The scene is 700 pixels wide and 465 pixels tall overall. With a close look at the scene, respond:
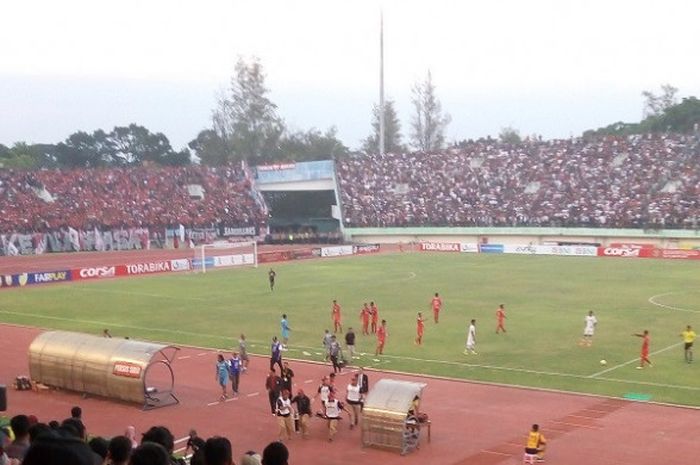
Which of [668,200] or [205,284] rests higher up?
[668,200]

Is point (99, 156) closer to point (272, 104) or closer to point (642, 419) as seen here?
point (272, 104)

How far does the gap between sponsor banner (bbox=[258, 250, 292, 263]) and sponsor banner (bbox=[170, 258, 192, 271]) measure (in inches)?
309

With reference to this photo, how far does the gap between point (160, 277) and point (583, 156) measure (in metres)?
56.2

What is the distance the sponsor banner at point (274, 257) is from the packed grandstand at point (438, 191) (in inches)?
750

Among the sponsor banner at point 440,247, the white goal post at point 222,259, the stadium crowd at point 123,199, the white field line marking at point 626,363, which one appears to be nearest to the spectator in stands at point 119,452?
the white field line marking at point 626,363

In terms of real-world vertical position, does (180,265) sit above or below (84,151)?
below

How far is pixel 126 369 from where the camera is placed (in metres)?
24.7

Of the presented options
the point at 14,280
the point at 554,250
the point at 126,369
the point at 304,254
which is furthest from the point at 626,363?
the point at 554,250

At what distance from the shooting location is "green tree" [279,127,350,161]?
13550cm

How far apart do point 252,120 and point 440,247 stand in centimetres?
5394

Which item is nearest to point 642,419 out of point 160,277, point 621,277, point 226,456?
point 226,456

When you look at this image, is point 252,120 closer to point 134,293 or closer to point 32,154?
point 32,154

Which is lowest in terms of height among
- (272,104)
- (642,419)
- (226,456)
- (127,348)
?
(642,419)

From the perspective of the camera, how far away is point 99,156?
137375 millimetres
